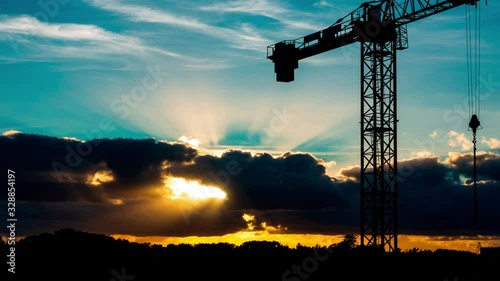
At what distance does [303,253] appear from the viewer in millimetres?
85312

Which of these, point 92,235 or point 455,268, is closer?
point 455,268

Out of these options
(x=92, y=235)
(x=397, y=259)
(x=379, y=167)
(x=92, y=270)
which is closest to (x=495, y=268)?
(x=397, y=259)

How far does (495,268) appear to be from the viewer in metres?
68.1

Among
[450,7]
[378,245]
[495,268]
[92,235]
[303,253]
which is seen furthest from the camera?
[92,235]

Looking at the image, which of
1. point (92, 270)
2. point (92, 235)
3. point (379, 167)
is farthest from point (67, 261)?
point (379, 167)

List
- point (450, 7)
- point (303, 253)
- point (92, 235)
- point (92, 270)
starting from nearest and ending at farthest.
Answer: point (450, 7), point (92, 270), point (303, 253), point (92, 235)

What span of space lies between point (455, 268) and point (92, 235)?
189ft

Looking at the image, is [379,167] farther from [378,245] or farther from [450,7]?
[450,7]

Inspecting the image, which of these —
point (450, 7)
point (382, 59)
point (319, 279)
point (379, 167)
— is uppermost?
point (450, 7)

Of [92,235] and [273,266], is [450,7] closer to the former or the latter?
[273,266]

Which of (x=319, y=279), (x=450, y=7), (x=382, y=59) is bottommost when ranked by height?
(x=319, y=279)

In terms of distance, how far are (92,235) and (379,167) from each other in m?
61.4

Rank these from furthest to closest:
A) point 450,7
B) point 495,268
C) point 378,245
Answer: point 495,268 < point 378,245 < point 450,7

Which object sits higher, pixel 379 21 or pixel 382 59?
pixel 379 21
